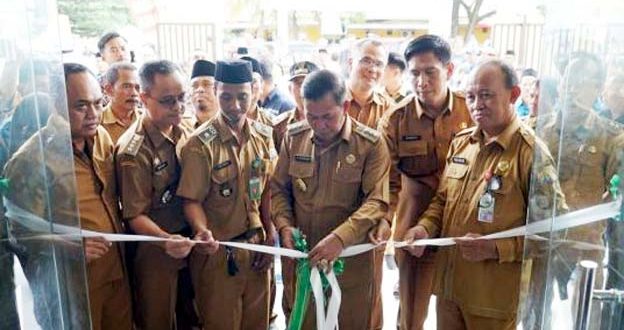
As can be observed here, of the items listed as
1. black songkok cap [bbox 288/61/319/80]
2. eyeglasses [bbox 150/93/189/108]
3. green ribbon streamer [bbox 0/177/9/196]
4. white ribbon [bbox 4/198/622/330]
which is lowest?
white ribbon [bbox 4/198/622/330]

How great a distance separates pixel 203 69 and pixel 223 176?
Result: 3.57 feet

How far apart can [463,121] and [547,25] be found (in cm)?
144

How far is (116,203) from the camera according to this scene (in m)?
2.46

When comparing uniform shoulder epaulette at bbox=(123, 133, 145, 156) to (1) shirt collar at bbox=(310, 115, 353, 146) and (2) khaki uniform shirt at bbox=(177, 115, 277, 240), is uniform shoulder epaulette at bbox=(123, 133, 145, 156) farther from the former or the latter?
(1) shirt collar at bbox=(310, 115, 353, 146)

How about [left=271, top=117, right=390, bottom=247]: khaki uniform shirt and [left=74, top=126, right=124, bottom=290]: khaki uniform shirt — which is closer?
[left=74, top=126, right=124, bottom=290]: khaki uniform shirt

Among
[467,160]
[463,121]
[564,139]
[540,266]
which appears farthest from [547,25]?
[463,121]

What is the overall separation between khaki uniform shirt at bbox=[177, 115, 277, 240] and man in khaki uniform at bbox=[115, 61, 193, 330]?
13cm

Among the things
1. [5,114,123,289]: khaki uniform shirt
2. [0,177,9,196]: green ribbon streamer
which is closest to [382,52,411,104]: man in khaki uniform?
[5,114,123,289]: khaki uniform shirt

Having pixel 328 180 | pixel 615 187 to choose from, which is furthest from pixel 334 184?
pixel 615 187

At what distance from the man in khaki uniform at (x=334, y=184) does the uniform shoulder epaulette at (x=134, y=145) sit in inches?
25.0

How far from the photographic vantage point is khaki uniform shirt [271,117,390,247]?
2512 mm

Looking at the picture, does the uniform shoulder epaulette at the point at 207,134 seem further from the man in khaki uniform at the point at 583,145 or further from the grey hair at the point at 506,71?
the man in khaki uniform at the point at 583,145

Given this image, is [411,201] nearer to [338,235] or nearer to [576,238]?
[338,235]

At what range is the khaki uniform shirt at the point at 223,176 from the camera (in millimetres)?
2465
